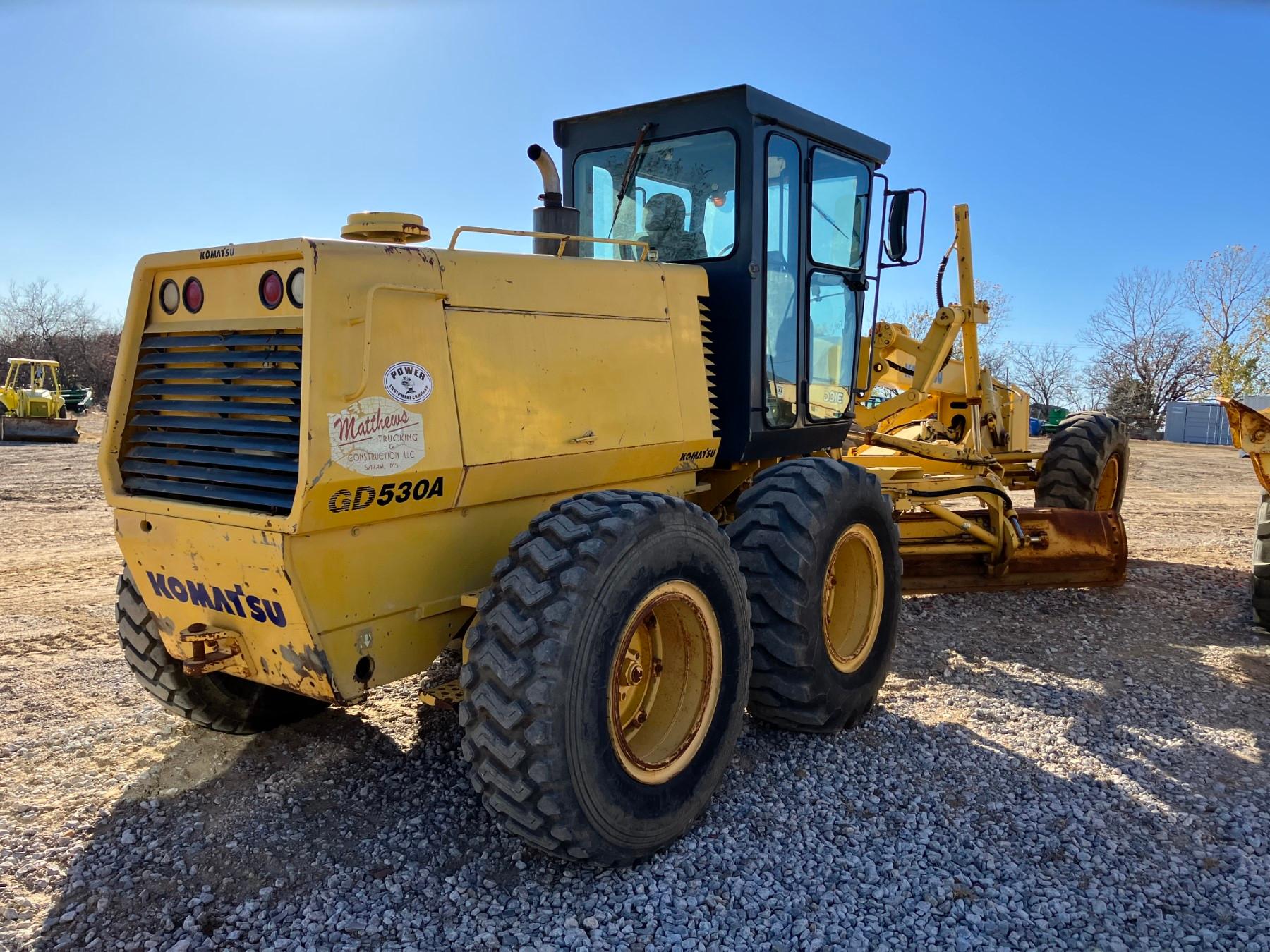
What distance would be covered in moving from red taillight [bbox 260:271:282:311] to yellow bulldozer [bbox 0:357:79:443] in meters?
21.3

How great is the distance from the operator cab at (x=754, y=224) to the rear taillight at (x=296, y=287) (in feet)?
6.47

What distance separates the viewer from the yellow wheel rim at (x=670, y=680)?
3246 millimetres

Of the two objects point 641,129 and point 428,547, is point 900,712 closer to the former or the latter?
point 428,547

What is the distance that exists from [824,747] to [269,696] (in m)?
2.43

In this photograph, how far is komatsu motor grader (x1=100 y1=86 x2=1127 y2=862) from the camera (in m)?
2.81

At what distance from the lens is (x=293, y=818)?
11.4ft

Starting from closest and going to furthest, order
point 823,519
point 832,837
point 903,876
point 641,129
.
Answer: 1. point 903,876
2. point 832,837
3. point 823,519
4. point 641,129

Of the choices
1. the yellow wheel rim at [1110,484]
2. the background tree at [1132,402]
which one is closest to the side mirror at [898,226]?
the yellow wheel rim at [1110,484]

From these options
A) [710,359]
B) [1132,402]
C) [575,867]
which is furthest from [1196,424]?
[575,867]

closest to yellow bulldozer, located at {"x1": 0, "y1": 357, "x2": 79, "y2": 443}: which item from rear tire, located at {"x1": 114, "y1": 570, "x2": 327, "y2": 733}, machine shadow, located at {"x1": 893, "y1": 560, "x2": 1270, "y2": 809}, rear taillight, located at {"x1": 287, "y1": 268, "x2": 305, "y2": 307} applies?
rear tire, located at {"x1": 114, "y1": 570, "x2": 327, "y2": 733}

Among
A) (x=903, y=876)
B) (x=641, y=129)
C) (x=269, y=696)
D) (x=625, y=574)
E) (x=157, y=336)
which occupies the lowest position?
(x=903, y=876)

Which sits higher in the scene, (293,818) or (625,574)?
(625,574)

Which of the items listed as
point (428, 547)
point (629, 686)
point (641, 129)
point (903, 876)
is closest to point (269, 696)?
point (428, 547)

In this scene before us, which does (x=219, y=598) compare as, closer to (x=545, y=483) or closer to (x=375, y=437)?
(x=375, y=437)
